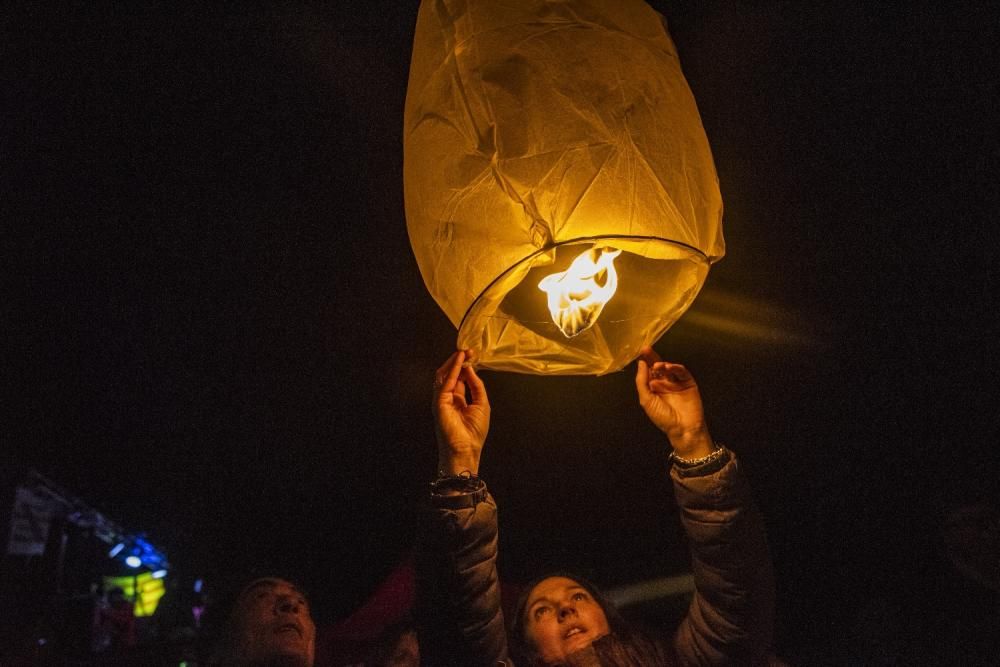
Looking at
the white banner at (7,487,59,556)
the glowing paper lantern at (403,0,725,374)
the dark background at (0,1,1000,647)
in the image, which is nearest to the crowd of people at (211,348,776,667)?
the glowing paper lantern at (403,0,725,374)

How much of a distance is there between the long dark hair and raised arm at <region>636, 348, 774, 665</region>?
0.39ft

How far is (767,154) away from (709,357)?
0.96m

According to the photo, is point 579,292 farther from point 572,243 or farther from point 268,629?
point 268,629

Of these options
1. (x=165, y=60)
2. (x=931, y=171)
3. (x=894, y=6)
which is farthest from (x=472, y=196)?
(x=931, y=171)

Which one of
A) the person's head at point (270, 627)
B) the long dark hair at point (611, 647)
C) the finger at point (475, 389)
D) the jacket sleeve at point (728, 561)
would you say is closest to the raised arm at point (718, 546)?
the jacket sleeve at point (728, 561)

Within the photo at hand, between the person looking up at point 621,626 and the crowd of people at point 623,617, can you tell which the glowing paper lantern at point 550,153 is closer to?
the crowd of people at point 623,617

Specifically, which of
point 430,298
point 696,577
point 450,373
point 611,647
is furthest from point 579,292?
point 430,298

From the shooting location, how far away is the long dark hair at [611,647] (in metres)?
1.92

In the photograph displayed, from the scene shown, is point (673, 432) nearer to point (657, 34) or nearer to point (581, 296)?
point (581, 296)

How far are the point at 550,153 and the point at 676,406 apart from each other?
1.17 meters

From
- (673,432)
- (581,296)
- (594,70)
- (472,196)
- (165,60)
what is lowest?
(673,432)

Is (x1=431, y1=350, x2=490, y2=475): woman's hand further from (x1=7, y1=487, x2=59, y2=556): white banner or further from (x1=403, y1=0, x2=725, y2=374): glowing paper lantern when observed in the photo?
(x1=7, y1=487, x2=59, y2=556): white banner

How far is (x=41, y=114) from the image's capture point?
211cm

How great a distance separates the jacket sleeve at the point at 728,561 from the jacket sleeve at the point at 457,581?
0.63 metres
